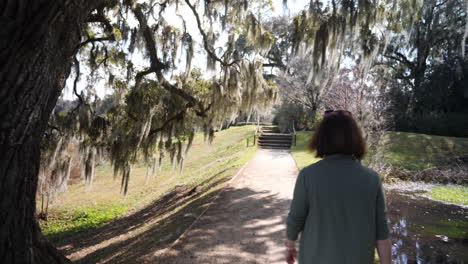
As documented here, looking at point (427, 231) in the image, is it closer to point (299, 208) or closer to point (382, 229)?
point (382, 229)

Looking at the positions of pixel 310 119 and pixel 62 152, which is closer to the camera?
pixel 62 152

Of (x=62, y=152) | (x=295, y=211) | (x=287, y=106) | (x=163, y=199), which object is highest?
(x=287, y=106)

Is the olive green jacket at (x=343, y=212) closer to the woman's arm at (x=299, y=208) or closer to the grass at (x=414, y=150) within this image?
the woman's arm at (x=299, y=208)

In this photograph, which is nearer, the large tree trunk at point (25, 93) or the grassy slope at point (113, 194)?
the large tree trunk at point (25, 93)

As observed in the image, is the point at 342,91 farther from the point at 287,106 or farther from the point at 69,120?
the point at 69,120

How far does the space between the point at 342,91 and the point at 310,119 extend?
312 inches

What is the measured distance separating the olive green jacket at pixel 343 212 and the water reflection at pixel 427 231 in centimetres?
341

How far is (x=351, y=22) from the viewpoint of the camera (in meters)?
6.70

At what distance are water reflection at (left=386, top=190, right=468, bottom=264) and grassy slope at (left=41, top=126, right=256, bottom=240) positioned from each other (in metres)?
5.48

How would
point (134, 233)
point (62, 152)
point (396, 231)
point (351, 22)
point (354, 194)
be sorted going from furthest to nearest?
point (62, 152) → point (134, 233) → point (351, 22) → point (396, 231) → point (354, 194)

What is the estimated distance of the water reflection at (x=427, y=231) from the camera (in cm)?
478

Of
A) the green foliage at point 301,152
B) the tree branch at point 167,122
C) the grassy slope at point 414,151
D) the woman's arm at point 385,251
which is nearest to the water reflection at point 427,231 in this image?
the woman's arm at point 385,251

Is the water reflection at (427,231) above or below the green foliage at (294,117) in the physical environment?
below

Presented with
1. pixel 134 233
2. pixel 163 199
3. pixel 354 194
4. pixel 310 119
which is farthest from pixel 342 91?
pixel 354 194
